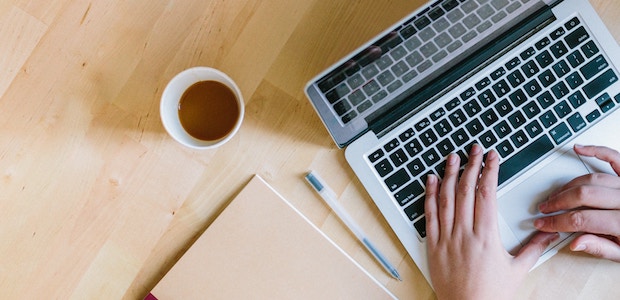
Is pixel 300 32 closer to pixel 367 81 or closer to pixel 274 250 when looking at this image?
pixel 367 81

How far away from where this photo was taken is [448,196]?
0.70 meters

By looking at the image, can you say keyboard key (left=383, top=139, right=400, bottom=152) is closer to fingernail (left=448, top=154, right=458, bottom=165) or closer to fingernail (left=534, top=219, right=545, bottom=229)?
fingernail (left=448, top=154, right=458, bottom=165)

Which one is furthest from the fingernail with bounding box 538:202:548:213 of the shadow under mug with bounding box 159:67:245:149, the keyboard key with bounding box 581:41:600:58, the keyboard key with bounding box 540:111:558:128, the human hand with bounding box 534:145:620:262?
the shadow under mug with bounding box 159:67:245:149

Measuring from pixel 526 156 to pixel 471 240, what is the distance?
0.14 meters

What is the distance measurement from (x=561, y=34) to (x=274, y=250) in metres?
0.49

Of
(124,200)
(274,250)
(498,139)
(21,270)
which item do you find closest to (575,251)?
(498,139)

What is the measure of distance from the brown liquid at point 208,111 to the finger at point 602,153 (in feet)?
1.52

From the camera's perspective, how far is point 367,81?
0.67 meters

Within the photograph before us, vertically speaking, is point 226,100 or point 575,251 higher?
point 226,100

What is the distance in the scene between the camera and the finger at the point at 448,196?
0.69 m

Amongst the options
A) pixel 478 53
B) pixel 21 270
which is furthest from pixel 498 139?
pixel 21 270

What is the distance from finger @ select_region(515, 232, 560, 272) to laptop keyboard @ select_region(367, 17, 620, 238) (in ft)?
0.31

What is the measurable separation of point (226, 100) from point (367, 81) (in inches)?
7.4

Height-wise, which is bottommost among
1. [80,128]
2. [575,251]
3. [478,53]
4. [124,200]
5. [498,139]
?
[575,251]
